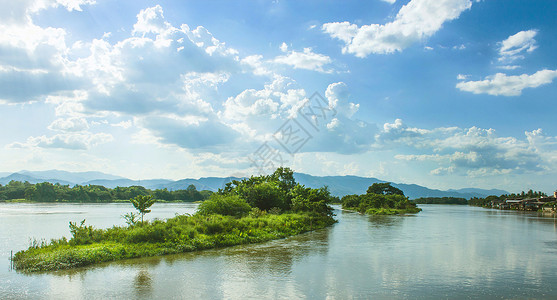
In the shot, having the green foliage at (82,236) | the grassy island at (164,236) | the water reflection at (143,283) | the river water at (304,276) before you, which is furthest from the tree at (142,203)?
the water reflection at (143,283)

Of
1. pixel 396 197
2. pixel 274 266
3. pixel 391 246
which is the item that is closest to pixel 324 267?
pixel 274 266

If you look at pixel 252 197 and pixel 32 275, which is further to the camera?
pixel 252 197

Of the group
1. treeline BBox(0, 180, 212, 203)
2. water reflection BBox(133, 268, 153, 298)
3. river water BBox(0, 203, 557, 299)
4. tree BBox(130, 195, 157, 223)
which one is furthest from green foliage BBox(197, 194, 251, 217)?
treeline BBox(0, 180, 212, 203)

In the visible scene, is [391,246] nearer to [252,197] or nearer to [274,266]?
[274,266]

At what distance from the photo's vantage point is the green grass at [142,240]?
17938mm

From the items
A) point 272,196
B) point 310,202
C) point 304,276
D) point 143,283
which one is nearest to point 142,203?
point 143,283

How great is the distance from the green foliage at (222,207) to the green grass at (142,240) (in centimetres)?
452

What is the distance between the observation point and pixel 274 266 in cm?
1842

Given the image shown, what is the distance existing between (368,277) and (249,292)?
601 centimetres

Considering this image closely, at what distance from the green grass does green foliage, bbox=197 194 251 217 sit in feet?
14.8

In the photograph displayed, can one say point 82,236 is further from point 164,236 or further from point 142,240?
point 164,236

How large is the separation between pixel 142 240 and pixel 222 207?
1381cm

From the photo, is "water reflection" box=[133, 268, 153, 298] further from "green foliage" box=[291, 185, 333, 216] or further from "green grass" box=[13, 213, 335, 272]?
"green foliage" box=[291, 185, 333, 216]

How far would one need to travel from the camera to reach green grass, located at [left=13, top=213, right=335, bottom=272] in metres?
17.9
